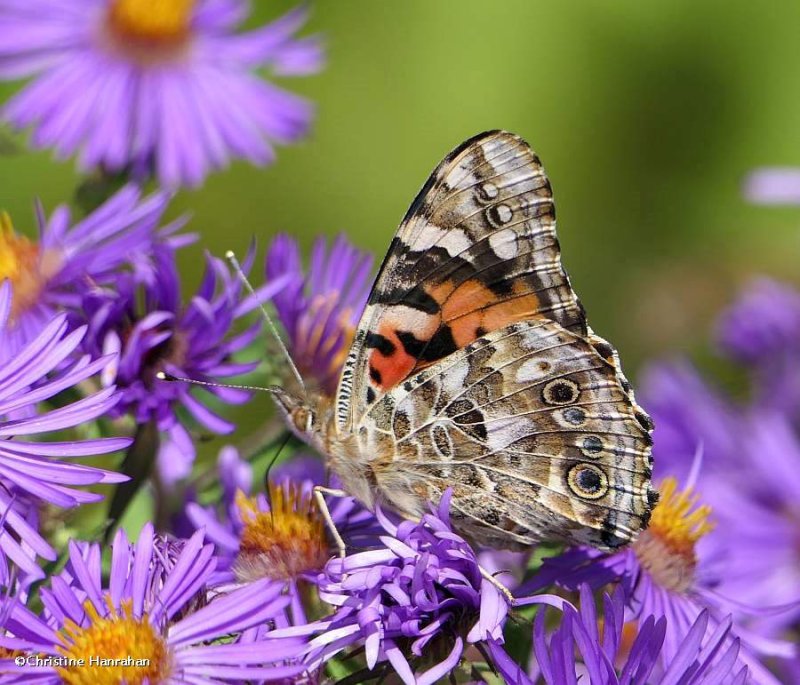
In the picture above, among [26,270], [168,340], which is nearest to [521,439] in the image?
Result: [168,340]

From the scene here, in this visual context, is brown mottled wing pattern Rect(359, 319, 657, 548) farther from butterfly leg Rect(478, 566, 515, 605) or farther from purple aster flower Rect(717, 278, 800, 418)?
purple aster flower Rect(717, 278, 800, 418)

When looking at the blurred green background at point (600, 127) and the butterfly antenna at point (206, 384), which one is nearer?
the butterfly antenna at point (206, 384)

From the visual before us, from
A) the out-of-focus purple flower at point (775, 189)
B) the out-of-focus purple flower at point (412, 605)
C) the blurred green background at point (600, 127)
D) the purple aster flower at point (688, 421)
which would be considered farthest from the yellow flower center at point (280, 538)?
the blurred green background at point (600, 127)

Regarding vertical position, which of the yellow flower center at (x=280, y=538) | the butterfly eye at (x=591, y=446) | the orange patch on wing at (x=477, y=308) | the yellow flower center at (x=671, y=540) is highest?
the orange patch on wing at (x=477, y=308)

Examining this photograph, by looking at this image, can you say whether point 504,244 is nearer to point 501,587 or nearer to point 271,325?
point 271,325

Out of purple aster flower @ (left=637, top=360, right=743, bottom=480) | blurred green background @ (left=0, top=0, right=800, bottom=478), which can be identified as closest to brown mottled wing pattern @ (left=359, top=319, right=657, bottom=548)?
purple aster flower @ (left=637, top=360, right=743, bottom=480)

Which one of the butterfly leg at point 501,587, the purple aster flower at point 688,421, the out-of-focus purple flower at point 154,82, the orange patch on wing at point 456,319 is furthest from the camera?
the purple aster flower at point 688,421

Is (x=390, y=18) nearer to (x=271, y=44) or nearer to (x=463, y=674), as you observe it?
Answer: (x=271, y=44)

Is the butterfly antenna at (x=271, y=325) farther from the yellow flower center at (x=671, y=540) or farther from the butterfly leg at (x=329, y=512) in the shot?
the yellow flower center at (x=671, y=540)
